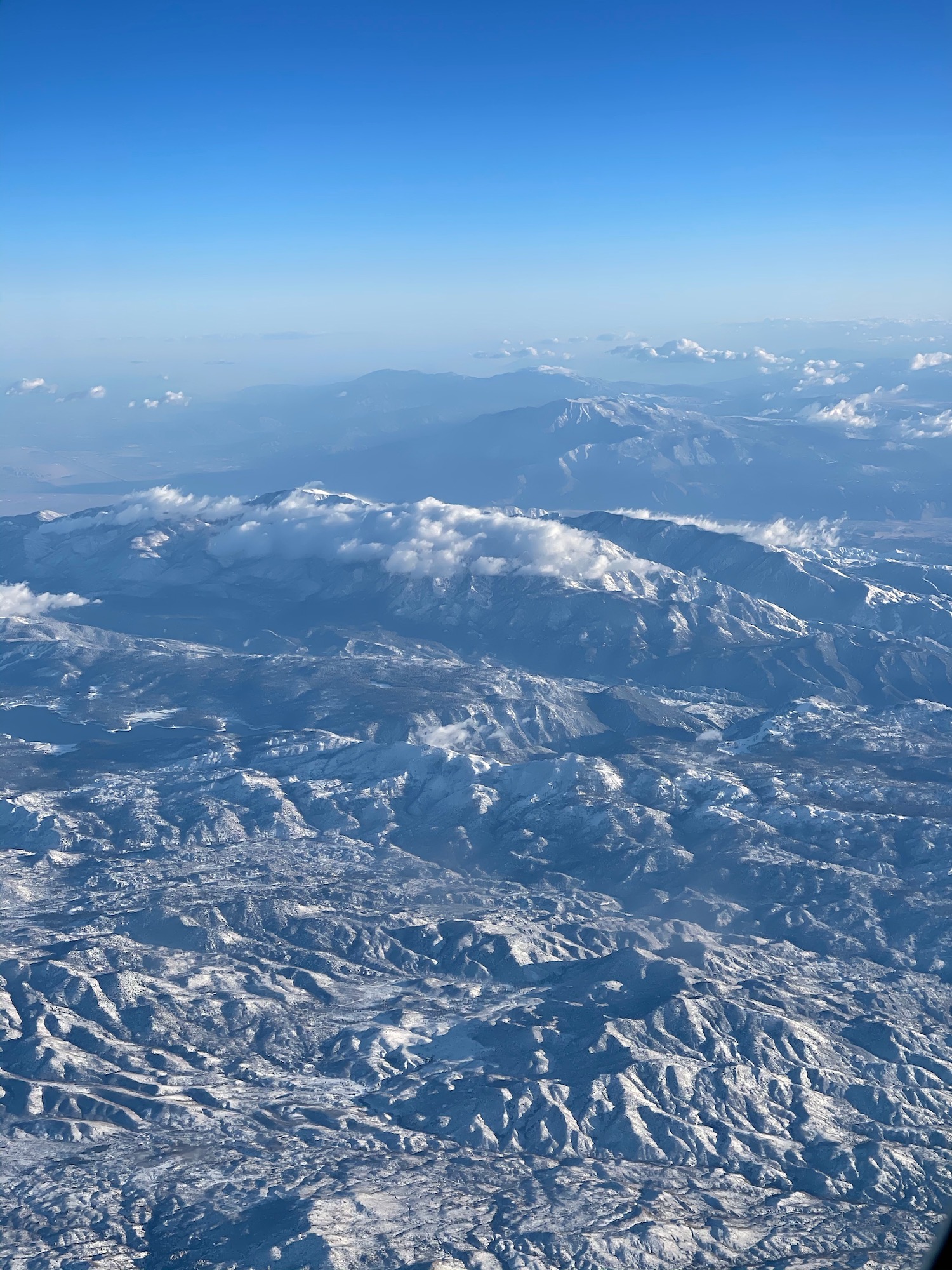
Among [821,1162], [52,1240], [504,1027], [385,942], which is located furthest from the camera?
[385,942]

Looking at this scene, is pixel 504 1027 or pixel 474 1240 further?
pixel 504 1027

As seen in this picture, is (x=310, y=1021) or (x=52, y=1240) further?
(x=310, y=1021)

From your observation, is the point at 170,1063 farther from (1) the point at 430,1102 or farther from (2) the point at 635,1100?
(2) the point at 635,1100

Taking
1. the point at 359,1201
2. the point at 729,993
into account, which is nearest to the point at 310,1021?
the point at 359,1201

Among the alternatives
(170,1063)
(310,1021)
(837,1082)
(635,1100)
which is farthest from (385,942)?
(837,1082)

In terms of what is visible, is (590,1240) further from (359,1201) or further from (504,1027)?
(504,1027)

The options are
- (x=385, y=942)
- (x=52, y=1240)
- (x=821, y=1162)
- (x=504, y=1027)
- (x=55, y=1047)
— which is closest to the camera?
(x=52, y=1240)

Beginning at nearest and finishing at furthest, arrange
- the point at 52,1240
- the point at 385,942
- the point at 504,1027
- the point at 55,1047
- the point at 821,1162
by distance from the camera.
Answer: the point at 52,1240
the point at 821,1162
the point at 55,1047
the point at 504,1027
the point at 385,942

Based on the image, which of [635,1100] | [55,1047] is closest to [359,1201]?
[635,1100]
